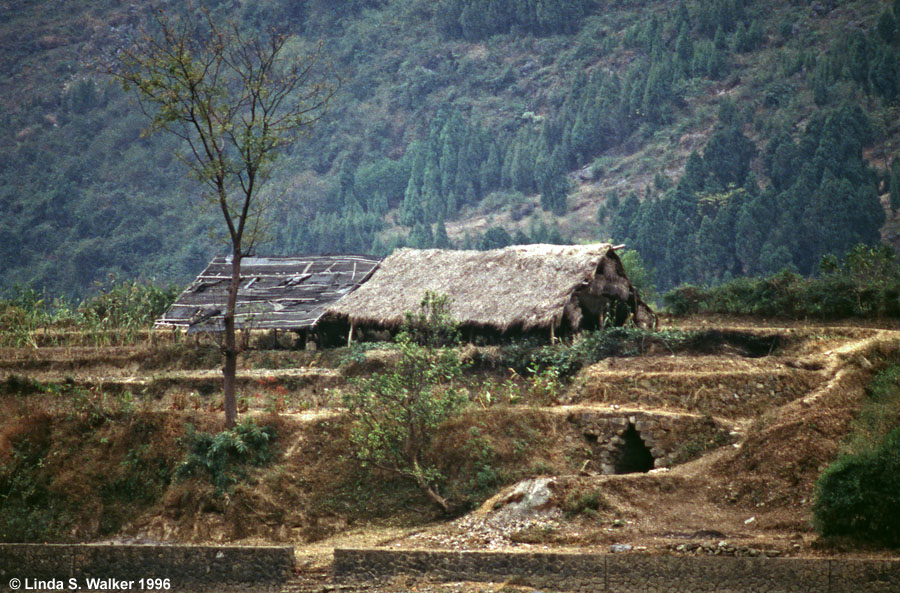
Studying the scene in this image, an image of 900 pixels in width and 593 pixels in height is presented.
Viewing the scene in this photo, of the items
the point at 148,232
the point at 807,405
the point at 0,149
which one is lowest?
the point at 807,405

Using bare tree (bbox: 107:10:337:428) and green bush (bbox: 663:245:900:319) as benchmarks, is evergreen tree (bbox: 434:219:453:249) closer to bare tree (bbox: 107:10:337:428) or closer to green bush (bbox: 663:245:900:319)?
green bush (bbox: 663:245:900:319)

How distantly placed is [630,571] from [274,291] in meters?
→ 17.4

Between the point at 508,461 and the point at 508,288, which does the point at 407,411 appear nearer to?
the point at 508,461

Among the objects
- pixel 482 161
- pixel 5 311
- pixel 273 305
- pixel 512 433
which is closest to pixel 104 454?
pixel 512 433

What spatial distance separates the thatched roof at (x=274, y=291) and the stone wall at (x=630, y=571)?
12.8m

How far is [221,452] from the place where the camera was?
1909 cm

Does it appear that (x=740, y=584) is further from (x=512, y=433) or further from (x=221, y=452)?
(x=221, y=452)

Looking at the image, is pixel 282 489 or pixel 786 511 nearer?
pixel 786 511

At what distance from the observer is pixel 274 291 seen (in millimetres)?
29906

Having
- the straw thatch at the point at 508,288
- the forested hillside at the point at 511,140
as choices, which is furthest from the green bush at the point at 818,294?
the forested hillside at the point at 511,140

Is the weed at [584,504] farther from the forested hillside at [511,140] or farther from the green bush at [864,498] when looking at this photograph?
the forested hillside at [511,140]

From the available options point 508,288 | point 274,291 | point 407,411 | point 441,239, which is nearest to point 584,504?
point 407,411

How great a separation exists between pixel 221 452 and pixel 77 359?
936cm

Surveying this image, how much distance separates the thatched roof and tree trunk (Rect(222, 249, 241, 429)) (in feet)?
24.0
